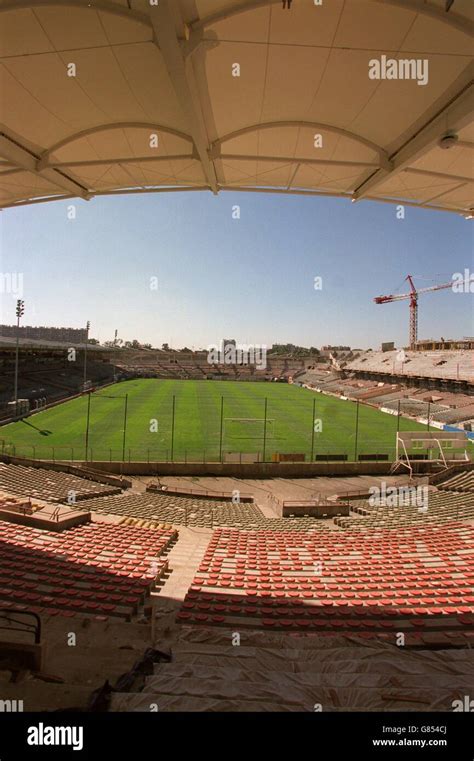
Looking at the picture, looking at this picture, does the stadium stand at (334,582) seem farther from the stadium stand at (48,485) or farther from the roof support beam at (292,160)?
the stadium stand at (48,485)

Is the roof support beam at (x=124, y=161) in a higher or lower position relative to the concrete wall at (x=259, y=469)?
higher

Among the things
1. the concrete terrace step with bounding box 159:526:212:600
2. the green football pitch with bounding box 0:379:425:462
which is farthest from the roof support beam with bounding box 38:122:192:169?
the green football pitch with bounding box 0:379:425:462

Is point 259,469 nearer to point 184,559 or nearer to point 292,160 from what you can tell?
point 184,559

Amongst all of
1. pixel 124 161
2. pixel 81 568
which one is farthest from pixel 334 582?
pixel 124 161

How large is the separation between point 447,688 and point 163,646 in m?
3.81

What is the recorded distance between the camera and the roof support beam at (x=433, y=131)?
211 inches

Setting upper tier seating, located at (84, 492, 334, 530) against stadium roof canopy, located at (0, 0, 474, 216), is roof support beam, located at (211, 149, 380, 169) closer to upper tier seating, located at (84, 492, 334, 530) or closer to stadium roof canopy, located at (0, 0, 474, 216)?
stadium roof canopy, located at (0, 0, 474, 216)

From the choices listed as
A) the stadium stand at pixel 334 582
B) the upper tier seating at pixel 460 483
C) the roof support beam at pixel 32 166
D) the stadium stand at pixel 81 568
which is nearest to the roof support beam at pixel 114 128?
the roof support beam at pixel 32 166

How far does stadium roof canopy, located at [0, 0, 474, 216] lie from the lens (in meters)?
4.55

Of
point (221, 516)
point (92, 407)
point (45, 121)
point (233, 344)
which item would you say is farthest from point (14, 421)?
point (233, 344)

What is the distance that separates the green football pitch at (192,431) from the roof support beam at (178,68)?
2303 centimetres

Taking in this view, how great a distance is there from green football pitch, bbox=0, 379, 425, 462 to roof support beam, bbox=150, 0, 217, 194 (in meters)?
23.0

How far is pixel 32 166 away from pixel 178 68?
13.0 feet

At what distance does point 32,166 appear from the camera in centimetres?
718
